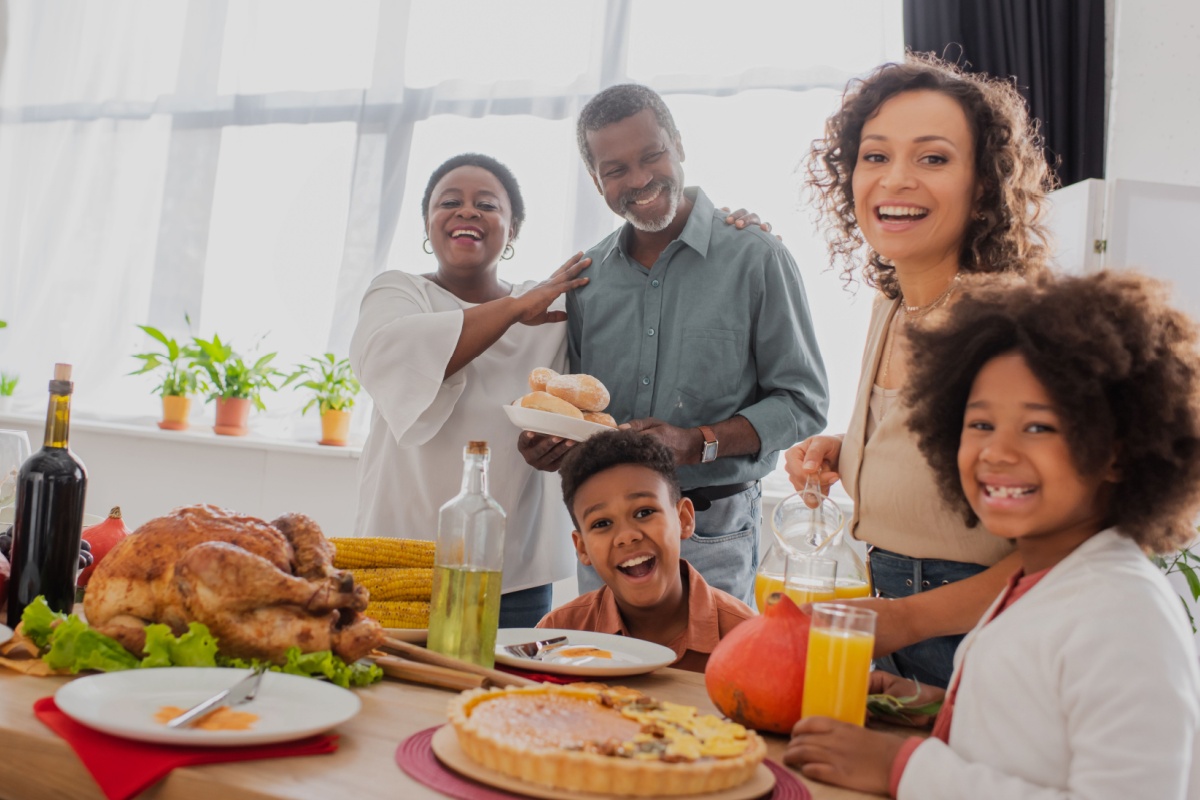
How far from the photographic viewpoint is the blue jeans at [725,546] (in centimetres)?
250

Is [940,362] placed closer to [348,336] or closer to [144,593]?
[144,593]

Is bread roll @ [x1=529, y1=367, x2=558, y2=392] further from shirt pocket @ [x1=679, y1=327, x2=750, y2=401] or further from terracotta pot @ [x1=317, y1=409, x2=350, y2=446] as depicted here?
terracotta pot @ [x1=317, y1=409, x2=350, y2=446]

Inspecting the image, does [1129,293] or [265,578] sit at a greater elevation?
[1129,293]

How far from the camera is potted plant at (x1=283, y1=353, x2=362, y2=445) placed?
468 cm

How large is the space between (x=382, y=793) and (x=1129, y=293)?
90cm

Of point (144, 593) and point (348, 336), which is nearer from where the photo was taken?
point (144, 593)

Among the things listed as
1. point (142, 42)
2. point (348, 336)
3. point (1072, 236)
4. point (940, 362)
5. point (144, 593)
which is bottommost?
point (144, 593)

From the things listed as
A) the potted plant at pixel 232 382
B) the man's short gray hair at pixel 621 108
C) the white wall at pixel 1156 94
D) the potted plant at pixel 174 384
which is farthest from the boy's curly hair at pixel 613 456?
the potted plant at pixel 174 384

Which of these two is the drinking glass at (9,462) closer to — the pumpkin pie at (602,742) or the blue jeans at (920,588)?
the pumpkin pie at (602,742)

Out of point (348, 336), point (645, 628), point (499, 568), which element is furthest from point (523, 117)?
point (499, 568)

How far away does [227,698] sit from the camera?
3.60ft

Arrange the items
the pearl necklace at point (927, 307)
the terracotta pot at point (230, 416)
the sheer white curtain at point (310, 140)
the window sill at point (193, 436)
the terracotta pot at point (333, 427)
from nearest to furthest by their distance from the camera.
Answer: the pearl necklace at point (927, 307), the sheer white curtain at point (310, 140), the window sill at point (193, 436), the terracotta pot at point (333, 427), the terracotta pot at point (230, 416)

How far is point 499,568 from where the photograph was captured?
4.58 ft

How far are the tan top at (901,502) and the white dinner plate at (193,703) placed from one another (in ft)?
2.74
